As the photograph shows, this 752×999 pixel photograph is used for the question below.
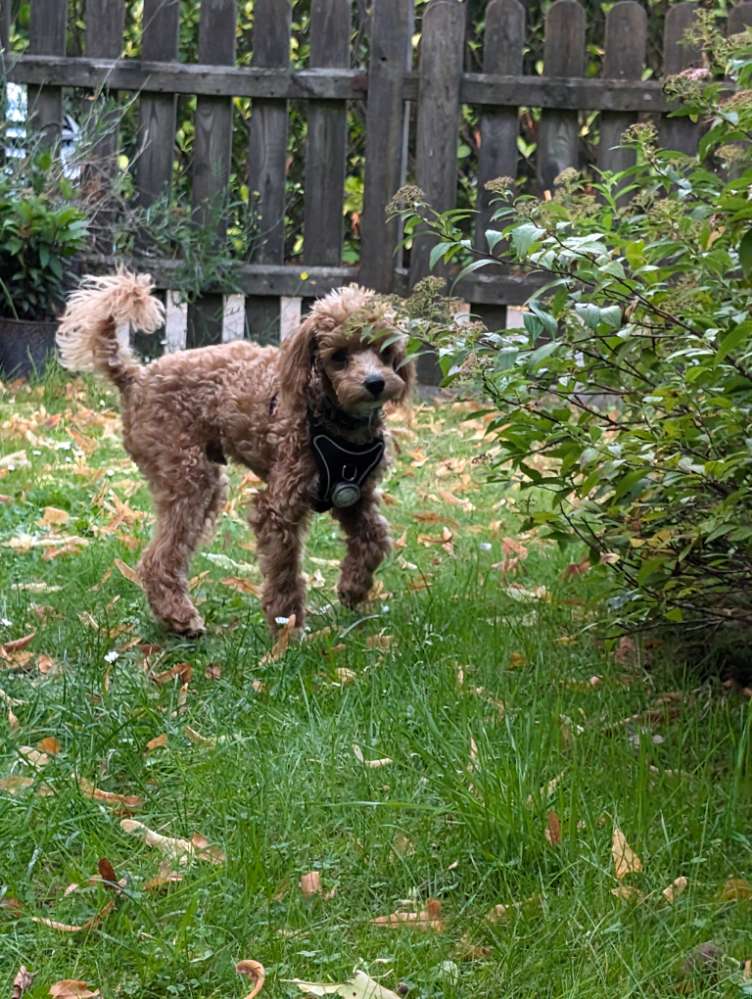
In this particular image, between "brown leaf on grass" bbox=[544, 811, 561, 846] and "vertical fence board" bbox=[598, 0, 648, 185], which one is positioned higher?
"vertical fence board" bbox=[598, 0, 648, 185]

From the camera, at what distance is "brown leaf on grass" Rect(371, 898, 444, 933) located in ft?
8.54

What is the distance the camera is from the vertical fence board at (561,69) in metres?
8.33

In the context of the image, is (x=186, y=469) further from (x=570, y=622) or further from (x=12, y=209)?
(x=12, y=209)

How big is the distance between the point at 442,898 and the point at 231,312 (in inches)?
259

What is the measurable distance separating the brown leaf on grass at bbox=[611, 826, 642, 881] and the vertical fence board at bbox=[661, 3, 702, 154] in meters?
6.25

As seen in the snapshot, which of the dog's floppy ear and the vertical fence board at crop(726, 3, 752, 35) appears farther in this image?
the vertical fence board at crop(726, 3, 752, 35)

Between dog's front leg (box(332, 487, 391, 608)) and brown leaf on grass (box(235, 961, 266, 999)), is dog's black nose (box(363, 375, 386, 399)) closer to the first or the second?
dog's front leg (box(332, 487, 391, 608))

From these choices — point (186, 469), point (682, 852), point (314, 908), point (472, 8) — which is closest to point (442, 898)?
point (314, 908)

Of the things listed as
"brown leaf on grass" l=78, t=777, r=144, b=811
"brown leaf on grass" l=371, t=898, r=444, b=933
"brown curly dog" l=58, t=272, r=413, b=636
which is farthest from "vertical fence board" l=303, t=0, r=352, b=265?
"brown leaf on grass" l=371, t=898, r=444, b=933

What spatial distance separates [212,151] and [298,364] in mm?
4666

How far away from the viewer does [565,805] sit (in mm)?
2869

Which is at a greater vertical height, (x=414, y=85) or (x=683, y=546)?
(x=414, y=85)

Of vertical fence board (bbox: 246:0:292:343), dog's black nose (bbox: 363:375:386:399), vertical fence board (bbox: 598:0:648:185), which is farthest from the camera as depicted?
vertical fence board (bbox: 246:0:292:343)

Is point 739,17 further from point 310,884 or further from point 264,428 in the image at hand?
point 310,884
